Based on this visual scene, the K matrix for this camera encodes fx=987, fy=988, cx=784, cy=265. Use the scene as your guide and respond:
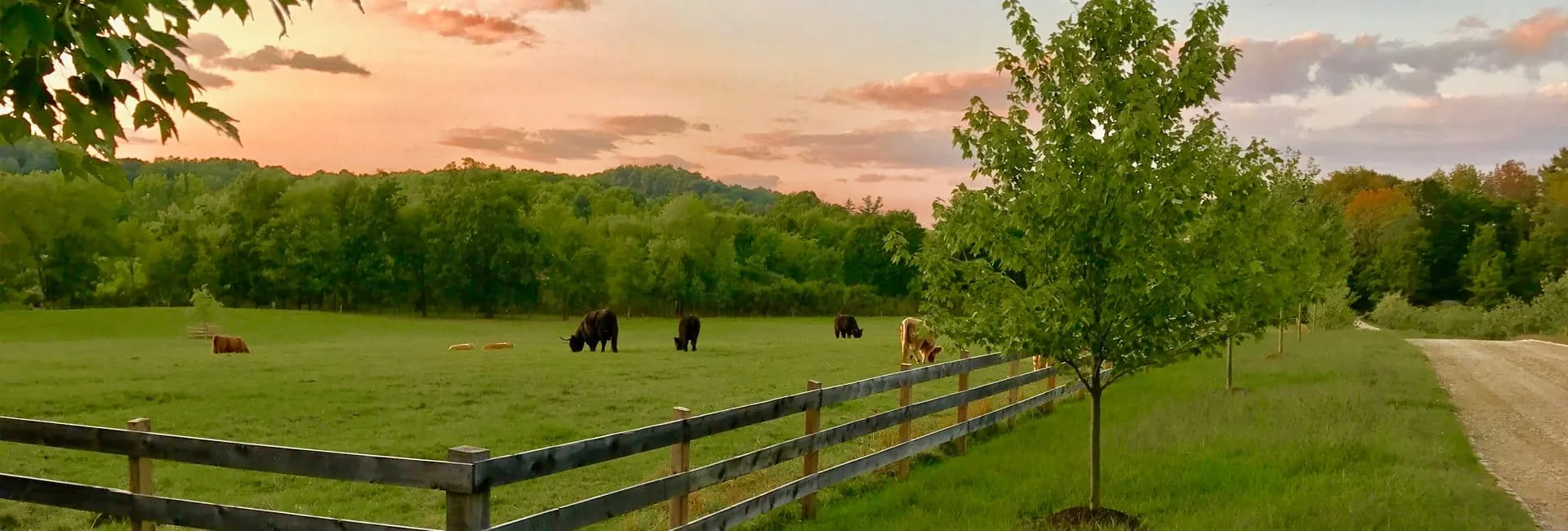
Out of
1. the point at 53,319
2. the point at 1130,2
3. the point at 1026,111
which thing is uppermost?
the point at 1130,2

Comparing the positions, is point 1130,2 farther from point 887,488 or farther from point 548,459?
point 548,459

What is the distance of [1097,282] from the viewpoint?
888 centimetres

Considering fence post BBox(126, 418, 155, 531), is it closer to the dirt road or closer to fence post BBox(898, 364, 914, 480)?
fence post BBox(898, 364, 914, 480)

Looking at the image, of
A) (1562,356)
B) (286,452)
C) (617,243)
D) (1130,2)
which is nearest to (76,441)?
(286,452)

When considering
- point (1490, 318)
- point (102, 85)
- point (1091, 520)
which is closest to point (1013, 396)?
point (1091, 520)

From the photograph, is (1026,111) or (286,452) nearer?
(286,452)

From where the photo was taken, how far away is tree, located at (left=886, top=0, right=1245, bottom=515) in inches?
339

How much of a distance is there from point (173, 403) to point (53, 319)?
44000 millimetres

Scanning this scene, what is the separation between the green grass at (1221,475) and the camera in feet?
29.0

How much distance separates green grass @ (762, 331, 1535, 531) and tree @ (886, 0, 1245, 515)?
100 cm

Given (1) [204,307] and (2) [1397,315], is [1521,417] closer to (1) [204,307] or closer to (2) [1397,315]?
(1) [204,307]

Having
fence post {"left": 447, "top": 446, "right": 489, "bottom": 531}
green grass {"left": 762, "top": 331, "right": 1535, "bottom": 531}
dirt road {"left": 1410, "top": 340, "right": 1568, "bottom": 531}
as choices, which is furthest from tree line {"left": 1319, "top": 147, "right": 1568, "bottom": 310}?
fence post {"left": 447, "top": 446, "right": 489, "bottom": 531}

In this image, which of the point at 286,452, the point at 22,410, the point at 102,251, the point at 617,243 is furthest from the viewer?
the point at 617,243

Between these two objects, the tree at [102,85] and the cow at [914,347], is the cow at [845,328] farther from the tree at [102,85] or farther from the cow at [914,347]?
the tree at [102,85]
